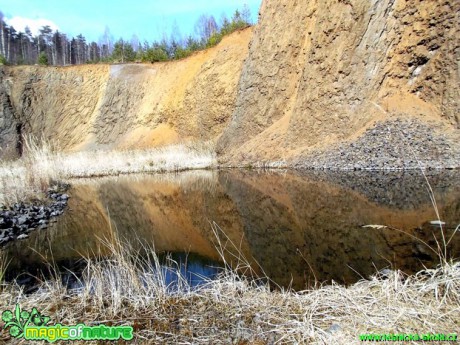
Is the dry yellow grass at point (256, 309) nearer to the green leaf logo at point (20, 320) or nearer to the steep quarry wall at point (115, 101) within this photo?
the green leaf logo at point (20, 320)

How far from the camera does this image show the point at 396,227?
616 cm

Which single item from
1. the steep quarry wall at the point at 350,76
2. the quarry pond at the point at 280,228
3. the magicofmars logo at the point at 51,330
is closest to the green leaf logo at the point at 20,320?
the magicofmars logo at the point at 51,330

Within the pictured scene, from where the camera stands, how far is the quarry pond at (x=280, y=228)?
4875mm

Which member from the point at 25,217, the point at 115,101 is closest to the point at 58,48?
the point at 115,101

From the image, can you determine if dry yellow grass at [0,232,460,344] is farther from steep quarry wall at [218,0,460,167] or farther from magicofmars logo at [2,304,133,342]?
steep quarry wall at [218,0,460,167]

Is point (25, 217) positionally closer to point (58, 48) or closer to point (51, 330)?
point (51, 330)

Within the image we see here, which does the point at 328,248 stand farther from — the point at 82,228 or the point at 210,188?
the point at 210,188

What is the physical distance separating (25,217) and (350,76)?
48.7 ft

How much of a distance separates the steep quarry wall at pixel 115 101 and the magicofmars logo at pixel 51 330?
959 inches

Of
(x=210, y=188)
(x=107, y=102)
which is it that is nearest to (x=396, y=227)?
(x=210, y=188)

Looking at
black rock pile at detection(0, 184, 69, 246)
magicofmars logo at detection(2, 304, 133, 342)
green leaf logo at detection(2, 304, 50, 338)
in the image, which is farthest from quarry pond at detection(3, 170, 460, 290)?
green leaf logo at detection(2, 304, 50, 338)

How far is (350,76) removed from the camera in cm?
1736

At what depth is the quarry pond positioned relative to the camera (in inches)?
192

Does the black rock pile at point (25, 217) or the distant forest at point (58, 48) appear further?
the distant forest at point (58, 48)
